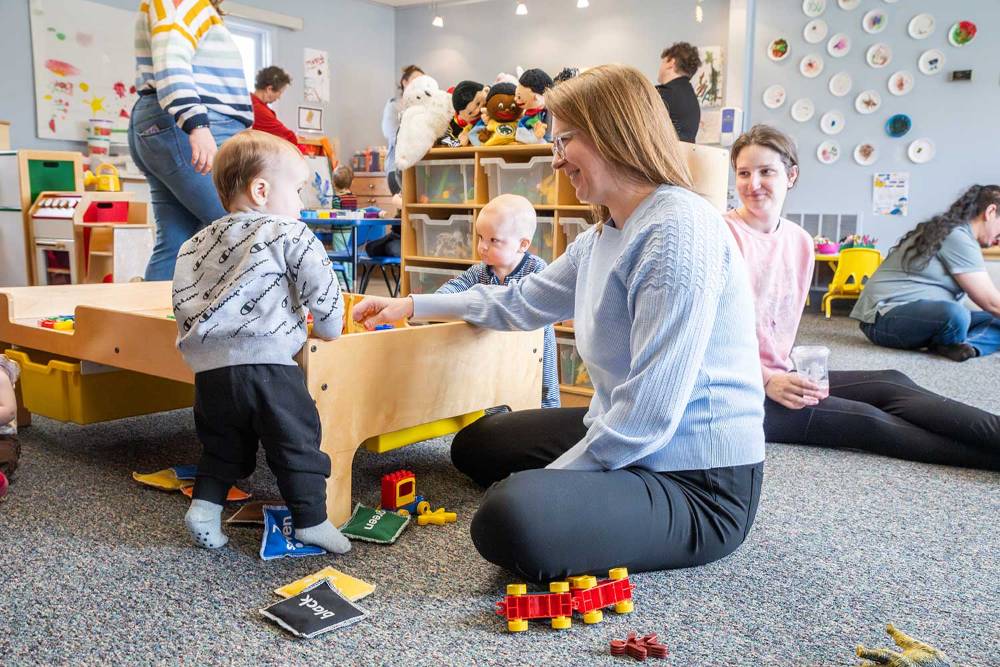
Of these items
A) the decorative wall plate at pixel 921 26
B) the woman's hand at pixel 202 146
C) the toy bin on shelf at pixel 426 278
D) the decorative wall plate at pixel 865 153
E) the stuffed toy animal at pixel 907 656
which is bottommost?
the stuffed toy animal at pixel 907 656

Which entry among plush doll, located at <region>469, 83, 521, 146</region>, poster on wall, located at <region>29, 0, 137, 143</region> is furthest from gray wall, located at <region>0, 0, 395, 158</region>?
plush doll, located at <region>469, 83, 521, 146</region>

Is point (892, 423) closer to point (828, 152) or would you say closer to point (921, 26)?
point (828, 152)

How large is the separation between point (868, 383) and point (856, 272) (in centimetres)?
321

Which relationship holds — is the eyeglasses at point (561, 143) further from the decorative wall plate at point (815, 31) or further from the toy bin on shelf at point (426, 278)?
the decorative wall plate at point (815, 31)

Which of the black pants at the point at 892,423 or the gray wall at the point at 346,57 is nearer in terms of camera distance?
the black pants at the point at 892,423

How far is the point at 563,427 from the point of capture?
1.61m

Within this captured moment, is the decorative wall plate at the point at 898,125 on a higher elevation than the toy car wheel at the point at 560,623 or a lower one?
higher

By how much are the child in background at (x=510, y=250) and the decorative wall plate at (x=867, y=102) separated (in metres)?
4.51

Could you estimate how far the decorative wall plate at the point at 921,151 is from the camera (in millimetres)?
5598

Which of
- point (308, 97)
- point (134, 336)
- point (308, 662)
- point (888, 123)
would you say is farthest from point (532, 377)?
point (308, 97)

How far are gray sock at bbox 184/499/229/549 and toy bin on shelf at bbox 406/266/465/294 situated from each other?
67.3 inches

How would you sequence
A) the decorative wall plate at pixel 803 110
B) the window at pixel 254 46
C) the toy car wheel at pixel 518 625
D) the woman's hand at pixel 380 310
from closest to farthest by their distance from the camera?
the toy car wheel at pixel 518 625
the woman's hand at pixel 380 310
the decorative wall plate at pixel 803 110
the window at pixel 254 46

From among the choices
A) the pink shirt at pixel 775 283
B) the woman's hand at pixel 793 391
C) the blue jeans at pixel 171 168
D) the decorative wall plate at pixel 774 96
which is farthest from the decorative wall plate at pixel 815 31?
the blue jeans at pixel 171 168

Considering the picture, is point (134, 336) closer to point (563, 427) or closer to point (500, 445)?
point (500, 445)
